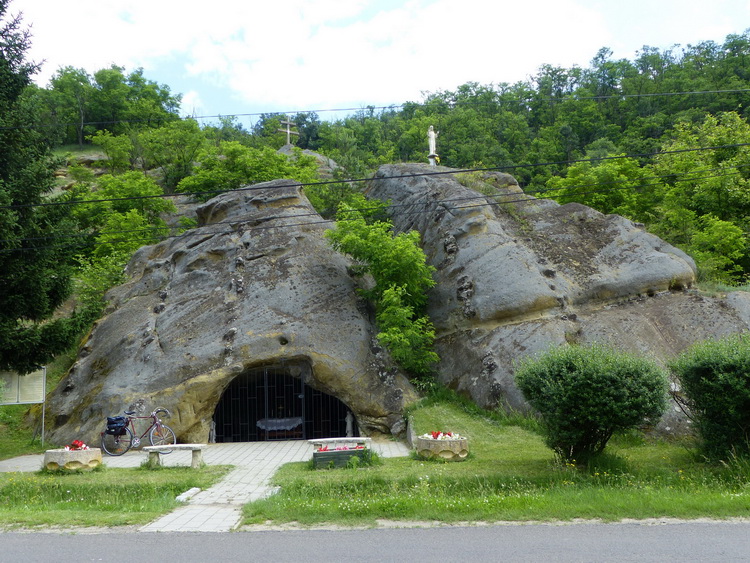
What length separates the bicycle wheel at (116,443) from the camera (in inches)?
643

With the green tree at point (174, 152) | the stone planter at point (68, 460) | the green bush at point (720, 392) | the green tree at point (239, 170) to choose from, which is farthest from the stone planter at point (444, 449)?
the green tree at point (174, 152)

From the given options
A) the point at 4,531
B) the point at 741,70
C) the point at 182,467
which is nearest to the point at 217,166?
the point at 182,467

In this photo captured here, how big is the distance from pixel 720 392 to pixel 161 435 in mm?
13602

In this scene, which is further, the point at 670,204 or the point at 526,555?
the point at 670,204

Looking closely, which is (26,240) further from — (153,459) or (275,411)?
(275,411)

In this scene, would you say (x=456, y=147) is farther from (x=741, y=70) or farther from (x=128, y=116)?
(x=128, y=116)

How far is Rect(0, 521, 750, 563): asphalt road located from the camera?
6.86 m

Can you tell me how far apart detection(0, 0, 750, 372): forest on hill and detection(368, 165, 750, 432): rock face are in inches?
120

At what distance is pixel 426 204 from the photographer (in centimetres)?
2467

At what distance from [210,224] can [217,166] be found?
7.23 meters

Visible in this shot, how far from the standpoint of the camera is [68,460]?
13094mm

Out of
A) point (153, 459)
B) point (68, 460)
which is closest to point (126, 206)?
point (68, 460)

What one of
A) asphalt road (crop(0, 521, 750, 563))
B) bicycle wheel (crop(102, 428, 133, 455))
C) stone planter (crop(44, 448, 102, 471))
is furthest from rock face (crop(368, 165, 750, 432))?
stone planter (crop(44, 448, 102, 471))

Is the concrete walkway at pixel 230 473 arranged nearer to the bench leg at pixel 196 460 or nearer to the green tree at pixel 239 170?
the bench leg at pixel 196 460
